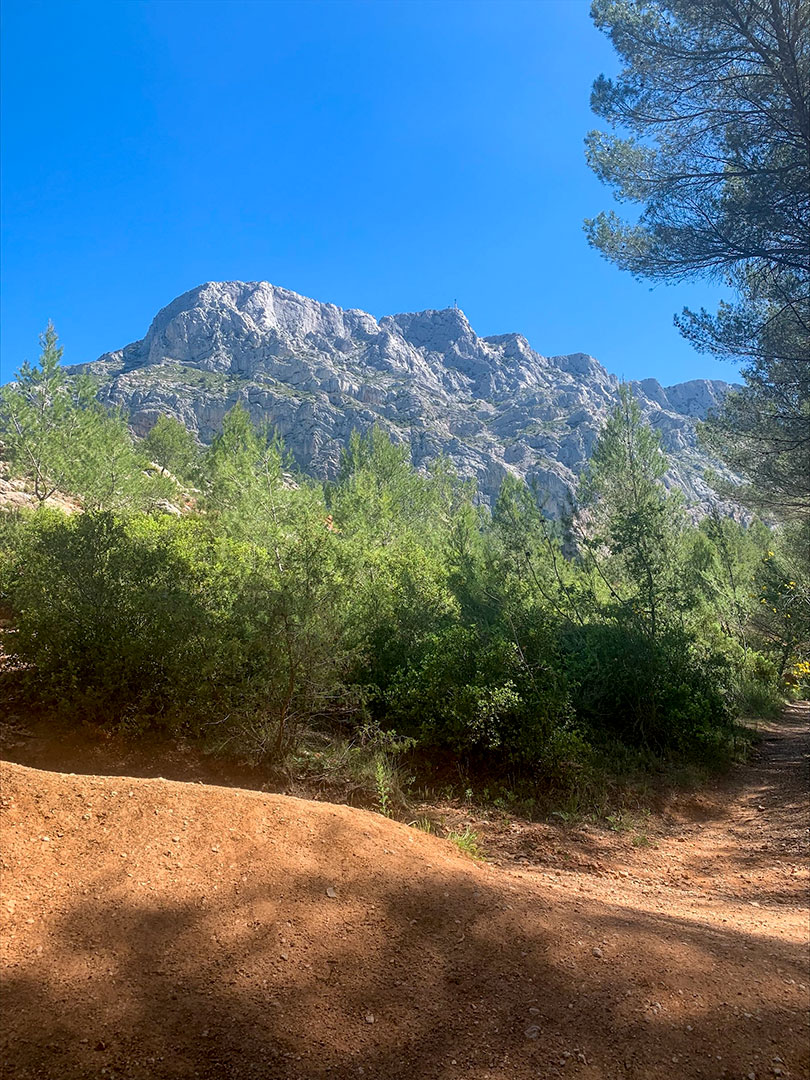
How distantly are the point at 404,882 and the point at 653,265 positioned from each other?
8.92m

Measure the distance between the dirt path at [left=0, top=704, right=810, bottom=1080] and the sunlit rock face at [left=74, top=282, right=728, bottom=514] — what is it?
8296cm

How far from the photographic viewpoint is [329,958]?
257 cm

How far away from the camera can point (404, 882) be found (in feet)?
10.9

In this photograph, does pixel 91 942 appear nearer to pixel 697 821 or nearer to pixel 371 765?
pixel 371 765

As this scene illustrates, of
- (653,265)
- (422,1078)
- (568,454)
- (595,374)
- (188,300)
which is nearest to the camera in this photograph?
(422,1078)

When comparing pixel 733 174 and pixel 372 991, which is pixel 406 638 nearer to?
pixel 372 991

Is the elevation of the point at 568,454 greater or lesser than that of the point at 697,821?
greater

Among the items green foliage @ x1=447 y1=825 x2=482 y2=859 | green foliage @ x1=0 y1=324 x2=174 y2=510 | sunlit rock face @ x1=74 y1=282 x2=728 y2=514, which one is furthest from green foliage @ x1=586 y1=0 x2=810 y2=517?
sunlit rock face @ x1=74 y1=282 x2=728 y2=514

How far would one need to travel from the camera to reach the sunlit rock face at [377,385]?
99000 millimetres

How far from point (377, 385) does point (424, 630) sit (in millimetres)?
117057

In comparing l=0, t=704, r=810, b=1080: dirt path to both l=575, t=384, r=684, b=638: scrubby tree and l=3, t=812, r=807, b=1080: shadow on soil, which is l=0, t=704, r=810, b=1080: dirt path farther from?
l=575, t=384, r=684, b=638: scrubby tree

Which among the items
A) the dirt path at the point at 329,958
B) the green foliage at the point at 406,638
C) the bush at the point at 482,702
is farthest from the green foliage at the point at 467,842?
the bush at the point at 482,702

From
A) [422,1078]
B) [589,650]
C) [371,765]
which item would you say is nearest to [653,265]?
[589,650]

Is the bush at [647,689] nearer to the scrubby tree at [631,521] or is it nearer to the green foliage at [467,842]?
the scrubby tree at [631,521]
